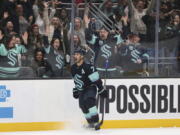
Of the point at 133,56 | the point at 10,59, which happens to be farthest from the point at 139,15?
the point at 10,59

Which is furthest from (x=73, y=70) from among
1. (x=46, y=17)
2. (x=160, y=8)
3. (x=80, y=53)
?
(x=160, y=8)

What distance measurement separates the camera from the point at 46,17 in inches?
416

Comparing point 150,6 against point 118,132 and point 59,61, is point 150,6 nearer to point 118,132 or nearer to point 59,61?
point 59,61

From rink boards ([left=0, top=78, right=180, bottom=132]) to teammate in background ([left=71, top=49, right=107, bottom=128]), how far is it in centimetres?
26

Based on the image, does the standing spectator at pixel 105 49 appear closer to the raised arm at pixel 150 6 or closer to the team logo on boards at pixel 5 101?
the raised arm at pixel 150 6

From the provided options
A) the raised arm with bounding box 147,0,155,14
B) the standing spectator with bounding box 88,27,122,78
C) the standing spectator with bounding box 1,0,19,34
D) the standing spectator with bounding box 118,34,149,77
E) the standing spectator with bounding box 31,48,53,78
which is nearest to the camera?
the standing spectator with bounding box 1,0,19,34

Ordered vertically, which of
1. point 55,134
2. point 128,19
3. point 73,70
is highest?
point 128,19


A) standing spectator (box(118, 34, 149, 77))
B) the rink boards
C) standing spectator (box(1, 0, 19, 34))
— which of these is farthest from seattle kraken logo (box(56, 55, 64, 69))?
standing spectator (box(118, 34, 149, 77))

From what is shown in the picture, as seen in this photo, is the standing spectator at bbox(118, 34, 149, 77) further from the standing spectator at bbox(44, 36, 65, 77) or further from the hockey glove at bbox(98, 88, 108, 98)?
the standing spectator at bbox(44, 36, 65, 77)

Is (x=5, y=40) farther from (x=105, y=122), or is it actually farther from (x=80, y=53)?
(x=105, y=122)

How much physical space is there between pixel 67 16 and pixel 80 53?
2.14ft

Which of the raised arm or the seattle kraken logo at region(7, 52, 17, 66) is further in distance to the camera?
the raised arm

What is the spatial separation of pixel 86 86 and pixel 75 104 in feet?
1.42

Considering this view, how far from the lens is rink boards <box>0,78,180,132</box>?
10.4 m
